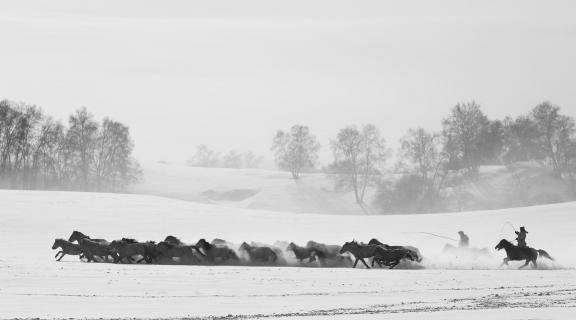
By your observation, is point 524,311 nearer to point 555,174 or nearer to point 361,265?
point 361,265

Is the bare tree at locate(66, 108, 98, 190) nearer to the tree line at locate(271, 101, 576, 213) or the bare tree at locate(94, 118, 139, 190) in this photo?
the bare tree at locate(94, 118, 139, 190)

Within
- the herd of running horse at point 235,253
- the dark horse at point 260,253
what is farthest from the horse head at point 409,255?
the dark horse at point 260,253

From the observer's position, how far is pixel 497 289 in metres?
21.6

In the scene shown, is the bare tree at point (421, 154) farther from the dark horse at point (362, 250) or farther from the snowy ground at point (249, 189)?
the dark horse at point (362, 250)

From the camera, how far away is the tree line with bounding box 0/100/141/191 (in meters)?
84.4

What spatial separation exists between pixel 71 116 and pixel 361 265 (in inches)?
2802

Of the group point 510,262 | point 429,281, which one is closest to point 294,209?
point 510,262

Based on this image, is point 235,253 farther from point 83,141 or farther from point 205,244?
point 83,141

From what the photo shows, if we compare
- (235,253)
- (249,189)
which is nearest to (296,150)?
(249,189)

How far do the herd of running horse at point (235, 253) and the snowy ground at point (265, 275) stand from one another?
0.95 m

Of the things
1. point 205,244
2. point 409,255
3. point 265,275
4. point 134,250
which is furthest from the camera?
point 205,244

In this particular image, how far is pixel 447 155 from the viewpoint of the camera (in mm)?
91062

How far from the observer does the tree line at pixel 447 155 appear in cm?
8800

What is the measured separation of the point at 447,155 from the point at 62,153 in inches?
1701
